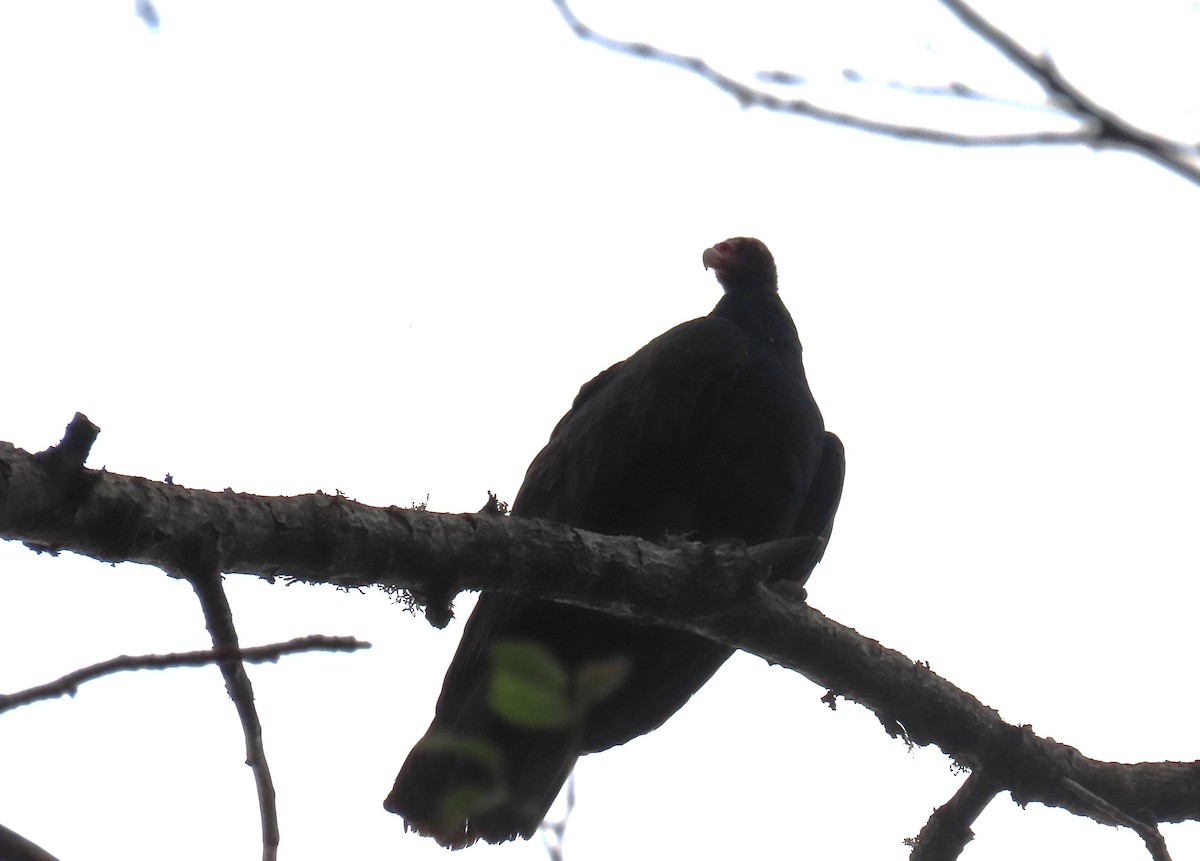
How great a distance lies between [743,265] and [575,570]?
9.29 feet

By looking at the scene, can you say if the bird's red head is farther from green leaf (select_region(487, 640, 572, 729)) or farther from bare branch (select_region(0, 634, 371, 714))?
bare branch (select_region(0, 634, 371, 714))

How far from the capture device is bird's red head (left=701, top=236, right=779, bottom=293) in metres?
5.17

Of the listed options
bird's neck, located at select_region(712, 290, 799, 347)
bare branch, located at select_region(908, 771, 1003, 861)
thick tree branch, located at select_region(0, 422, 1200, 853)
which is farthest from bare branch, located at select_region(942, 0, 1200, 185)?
bird's neck, located at select_region(712, 290, 799, 347)

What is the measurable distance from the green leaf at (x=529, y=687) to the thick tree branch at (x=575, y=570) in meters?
0.71

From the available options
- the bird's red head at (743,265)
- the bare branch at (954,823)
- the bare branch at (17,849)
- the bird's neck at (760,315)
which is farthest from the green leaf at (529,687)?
the bird's red head at (743,265)

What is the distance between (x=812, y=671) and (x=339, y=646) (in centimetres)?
219

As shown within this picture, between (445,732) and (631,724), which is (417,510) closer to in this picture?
(445,732)

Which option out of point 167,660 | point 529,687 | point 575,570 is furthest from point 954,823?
point 167,660

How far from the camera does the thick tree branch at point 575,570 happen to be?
2180 mm

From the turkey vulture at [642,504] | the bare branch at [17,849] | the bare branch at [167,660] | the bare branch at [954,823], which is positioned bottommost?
the bare branch at [17,849]

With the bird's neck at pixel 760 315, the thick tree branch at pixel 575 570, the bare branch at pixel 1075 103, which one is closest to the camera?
the bare branch at pixel 1075 103

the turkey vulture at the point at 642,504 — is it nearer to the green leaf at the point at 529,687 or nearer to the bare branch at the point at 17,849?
the green leaf at the point at 529,687

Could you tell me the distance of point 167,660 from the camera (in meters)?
1.29

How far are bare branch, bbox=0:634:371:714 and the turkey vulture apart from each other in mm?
2191
